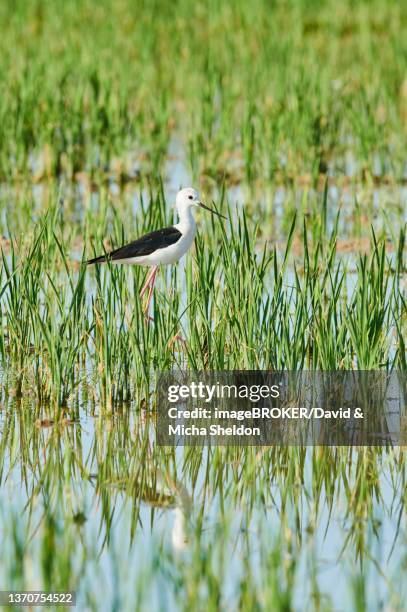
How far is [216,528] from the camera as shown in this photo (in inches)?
191

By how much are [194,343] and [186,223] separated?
101 centimetres

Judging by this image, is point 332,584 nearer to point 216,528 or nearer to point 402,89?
point 216,528

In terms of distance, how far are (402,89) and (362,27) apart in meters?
2.85

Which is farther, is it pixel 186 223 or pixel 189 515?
pixel 186 223

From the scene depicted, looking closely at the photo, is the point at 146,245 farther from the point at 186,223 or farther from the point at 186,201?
the point at 186,201

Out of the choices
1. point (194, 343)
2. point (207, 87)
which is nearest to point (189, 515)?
point (194, 343)

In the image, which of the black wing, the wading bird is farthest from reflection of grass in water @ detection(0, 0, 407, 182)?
the black wing

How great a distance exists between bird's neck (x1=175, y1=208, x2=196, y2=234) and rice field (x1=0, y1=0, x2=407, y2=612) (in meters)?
0.13

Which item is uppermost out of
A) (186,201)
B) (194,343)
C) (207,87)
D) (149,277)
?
(207,87)

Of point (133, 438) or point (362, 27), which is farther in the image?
point (362, 27)

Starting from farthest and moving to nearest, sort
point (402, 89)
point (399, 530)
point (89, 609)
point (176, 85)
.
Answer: point (176, 85) < point (402, 89) < point (399, 530) < point (89, 609)

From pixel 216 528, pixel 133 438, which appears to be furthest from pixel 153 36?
pixel 216 528

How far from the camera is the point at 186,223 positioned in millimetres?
7094

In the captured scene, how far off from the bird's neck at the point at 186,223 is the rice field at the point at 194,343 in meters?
0.13
